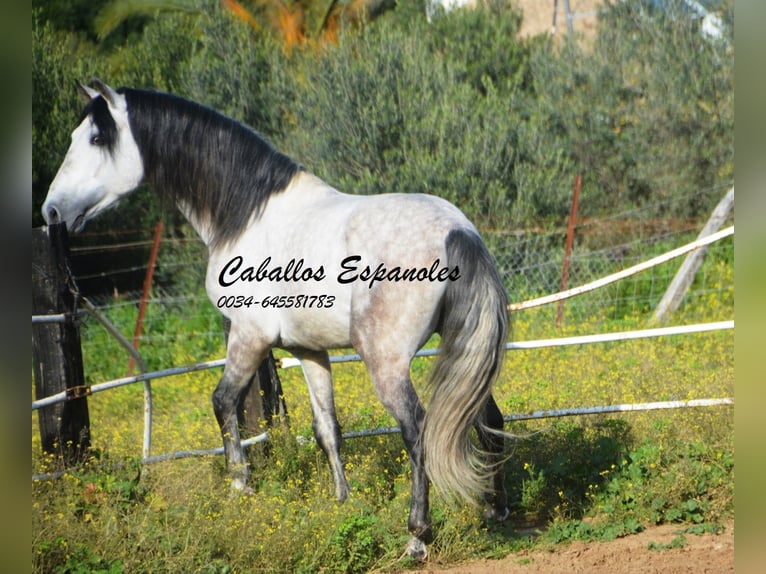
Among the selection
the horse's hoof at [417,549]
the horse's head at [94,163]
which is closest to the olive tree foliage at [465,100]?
the horse's head at [94,163]

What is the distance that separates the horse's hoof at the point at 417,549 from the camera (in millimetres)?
3531

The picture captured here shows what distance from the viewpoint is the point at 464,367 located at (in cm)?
346

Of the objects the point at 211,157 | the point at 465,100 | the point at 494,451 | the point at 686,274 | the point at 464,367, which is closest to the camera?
the point at 464,367

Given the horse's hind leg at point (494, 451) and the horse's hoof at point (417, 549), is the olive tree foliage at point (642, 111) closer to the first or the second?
the horse's hind leg at point (494, 451)

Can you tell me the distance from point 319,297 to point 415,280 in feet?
1.53

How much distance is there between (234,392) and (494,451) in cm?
127

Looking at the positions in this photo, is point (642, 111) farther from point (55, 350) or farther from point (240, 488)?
point (55, 350)

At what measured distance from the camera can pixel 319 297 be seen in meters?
3.65

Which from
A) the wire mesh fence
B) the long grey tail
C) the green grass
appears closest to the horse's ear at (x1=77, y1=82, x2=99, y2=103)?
the green grass

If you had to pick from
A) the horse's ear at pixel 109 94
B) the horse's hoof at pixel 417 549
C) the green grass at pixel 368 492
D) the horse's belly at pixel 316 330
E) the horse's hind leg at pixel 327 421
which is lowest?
the horse's hoof at pixel 417 549

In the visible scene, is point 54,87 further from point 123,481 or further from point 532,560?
point 532,560

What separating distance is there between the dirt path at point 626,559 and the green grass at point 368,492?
2.7 inches

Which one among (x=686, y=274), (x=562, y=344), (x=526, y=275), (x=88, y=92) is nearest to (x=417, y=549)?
(x=562, y=344)
